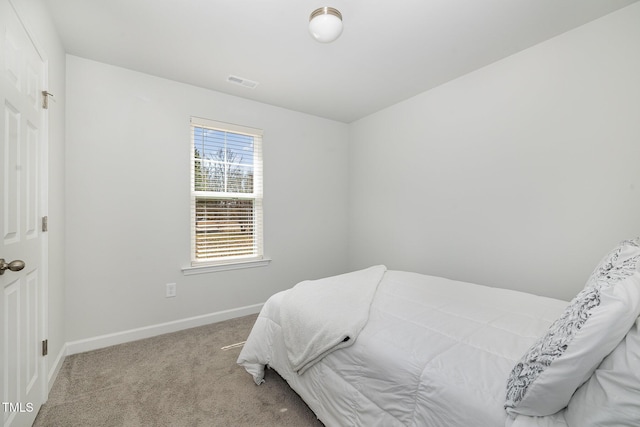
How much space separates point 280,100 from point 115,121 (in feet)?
5.35

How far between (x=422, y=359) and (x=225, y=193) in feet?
8.48

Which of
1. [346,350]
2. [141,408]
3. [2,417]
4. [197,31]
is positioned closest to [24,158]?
[2,417]

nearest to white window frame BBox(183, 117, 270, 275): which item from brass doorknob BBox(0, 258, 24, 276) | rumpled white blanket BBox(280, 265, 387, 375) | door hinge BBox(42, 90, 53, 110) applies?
door hinge BBox(42, 90, 53, 110)

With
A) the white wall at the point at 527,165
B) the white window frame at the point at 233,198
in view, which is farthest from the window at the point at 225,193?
the white wall at the point at 527,165

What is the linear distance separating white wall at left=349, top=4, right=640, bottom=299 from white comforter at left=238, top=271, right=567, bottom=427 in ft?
2.06

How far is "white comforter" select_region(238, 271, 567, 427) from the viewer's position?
1001 millimetres

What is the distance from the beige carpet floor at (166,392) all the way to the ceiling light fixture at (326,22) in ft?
7.46

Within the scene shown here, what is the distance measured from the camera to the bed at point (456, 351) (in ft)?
2.57

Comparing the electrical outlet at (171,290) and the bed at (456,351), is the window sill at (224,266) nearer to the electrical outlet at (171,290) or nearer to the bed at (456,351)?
the electrical outlet at (171,290)

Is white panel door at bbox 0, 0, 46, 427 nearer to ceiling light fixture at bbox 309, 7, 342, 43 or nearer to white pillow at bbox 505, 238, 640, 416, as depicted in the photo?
ceiling light fixture at bbox 309, 7, 342, 43

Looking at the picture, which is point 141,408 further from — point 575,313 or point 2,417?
point 575,313

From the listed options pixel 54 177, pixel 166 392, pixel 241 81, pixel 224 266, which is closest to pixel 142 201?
A: pixel 54 177

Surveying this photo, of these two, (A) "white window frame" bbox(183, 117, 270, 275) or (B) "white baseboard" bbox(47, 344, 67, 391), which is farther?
Answer: (A) "white window frame" bbox(183, 117, 270, 275)

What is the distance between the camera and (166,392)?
1864 mm
